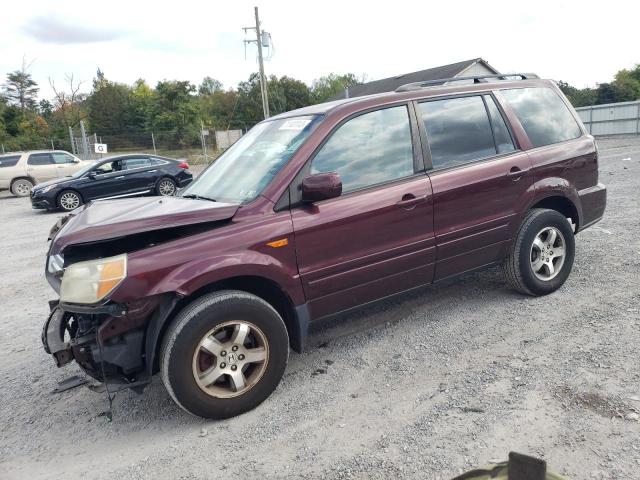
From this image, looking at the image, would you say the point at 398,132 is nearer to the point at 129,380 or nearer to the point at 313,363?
the point at 313,363

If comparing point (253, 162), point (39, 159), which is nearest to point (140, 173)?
point (39, 159)

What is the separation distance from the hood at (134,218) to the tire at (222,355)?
0.48 metres

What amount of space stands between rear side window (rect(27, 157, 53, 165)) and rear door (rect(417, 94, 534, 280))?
1782 centimetres

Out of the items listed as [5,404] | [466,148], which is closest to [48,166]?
[5,404]

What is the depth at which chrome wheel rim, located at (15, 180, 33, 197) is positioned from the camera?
1747 cm

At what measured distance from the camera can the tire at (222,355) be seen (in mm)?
2672

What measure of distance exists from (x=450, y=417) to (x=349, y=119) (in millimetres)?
2063

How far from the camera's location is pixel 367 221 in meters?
3.28

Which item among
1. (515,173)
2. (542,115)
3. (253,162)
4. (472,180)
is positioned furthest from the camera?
(542,115)

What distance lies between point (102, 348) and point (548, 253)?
360 cm

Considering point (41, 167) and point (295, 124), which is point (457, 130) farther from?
point (41, 167)

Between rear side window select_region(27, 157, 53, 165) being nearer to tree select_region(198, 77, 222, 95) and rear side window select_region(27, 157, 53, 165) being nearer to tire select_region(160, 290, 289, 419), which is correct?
tire select_region(160, 290, 289, 419)

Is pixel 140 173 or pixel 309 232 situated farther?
pixel 140 173

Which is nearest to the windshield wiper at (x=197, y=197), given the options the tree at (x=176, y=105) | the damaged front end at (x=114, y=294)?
the damaged front end at (x=114, y=294)
